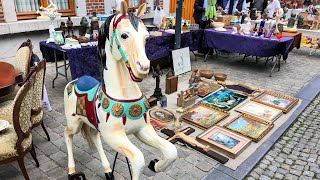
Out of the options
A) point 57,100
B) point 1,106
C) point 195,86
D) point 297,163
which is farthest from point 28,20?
point 297,163

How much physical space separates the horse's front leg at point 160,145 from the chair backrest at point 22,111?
1135 mm

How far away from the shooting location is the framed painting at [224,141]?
3.43 metres

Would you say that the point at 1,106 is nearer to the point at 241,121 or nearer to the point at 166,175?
the point at 166,175

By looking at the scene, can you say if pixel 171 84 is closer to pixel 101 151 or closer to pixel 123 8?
pixel 101 151

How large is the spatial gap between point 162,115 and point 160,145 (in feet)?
7.19

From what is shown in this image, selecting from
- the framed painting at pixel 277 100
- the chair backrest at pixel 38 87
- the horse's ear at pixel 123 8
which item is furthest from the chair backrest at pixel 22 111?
the framed painting at pixel 277 100

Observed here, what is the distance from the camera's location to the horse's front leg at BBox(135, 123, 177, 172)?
6.91 ft

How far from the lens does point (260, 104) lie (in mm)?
4852

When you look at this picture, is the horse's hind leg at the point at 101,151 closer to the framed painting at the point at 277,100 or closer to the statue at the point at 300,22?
the framed painting at the point at 277,100

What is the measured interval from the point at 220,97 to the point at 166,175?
250cm

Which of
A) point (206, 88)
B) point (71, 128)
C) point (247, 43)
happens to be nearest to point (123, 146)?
point (71, 128)

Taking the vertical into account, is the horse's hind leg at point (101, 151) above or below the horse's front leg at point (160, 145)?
below

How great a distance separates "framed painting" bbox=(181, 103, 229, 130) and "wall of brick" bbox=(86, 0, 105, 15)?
4619mm

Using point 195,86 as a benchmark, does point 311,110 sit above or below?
below
